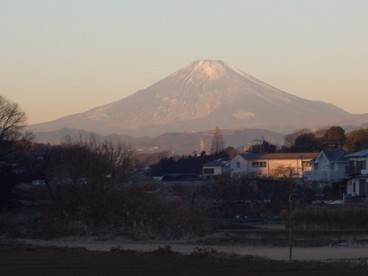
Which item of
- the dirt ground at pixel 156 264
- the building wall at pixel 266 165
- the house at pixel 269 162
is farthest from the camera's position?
the house at pixel 269 162

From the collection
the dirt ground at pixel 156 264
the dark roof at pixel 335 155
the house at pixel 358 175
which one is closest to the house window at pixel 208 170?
the dark roof at pixel 335 155

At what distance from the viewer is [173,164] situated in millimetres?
88625

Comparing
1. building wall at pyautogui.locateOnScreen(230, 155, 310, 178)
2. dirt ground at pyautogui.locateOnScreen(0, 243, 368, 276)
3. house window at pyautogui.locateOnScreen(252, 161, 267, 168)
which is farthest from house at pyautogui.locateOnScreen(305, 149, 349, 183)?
dirt ground at pyautogui.locateOnScreen(0, 243, 368, 276)

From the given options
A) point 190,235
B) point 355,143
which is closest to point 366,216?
point 190,235

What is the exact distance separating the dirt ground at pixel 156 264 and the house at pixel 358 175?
3043 cm

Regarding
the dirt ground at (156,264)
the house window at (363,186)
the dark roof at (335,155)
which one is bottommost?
the dirt ground at (156,264)

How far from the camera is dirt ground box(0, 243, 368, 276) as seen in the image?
790 inches

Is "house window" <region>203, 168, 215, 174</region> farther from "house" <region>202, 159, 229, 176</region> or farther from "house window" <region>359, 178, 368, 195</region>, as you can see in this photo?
"house window" <region>359, 178, 368, 195</region>

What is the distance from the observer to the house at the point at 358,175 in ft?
181

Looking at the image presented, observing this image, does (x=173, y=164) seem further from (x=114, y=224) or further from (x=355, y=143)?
(x=114, y=224)

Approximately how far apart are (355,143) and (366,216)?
4069 cm

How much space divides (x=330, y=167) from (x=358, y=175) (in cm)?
541

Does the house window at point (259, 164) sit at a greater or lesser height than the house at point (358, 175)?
greater

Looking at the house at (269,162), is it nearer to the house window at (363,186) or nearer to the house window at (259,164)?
the house window at (259,164)
